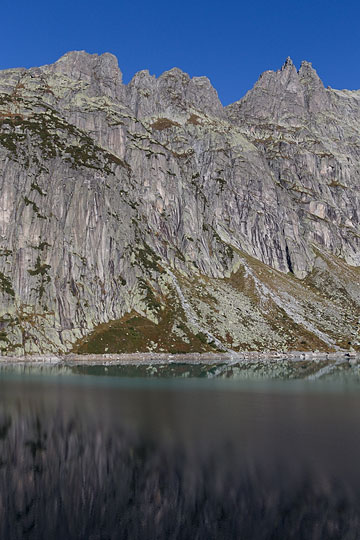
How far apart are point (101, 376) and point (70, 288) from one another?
80.4 metres

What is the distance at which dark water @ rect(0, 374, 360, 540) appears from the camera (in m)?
35.5

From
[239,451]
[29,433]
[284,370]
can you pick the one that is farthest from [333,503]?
[284,370]

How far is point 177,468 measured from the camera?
46.8 metres

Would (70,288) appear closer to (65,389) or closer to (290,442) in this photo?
(65,389)

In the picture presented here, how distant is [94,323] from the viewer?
623ft

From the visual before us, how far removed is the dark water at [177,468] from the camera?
35.5 m

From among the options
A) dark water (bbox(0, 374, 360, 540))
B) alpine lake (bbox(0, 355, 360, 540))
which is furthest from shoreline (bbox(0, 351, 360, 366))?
dark water (bbox(0, 374, 360, 540))

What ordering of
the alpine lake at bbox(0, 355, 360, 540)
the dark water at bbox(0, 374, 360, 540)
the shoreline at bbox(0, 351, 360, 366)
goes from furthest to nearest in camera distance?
1. the shoreline at bbox(0, 351, 360, 366)
2. the alpine lake at bbox(0, 355, 360, 540)
3. the dark water at bbox(0, 374, 360, 540)

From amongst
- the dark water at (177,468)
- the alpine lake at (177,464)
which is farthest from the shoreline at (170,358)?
the dark water at (177,468)

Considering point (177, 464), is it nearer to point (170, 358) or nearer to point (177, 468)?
point (177, 468)

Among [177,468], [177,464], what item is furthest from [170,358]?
[177,468]

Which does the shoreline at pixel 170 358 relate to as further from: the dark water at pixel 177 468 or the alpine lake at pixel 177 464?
the dark water at pixel 177 468

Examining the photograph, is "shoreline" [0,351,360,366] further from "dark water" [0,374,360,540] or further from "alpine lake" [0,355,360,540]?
"dark water" [0,374,360,540]

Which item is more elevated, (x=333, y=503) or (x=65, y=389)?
(x=65, y=389)
